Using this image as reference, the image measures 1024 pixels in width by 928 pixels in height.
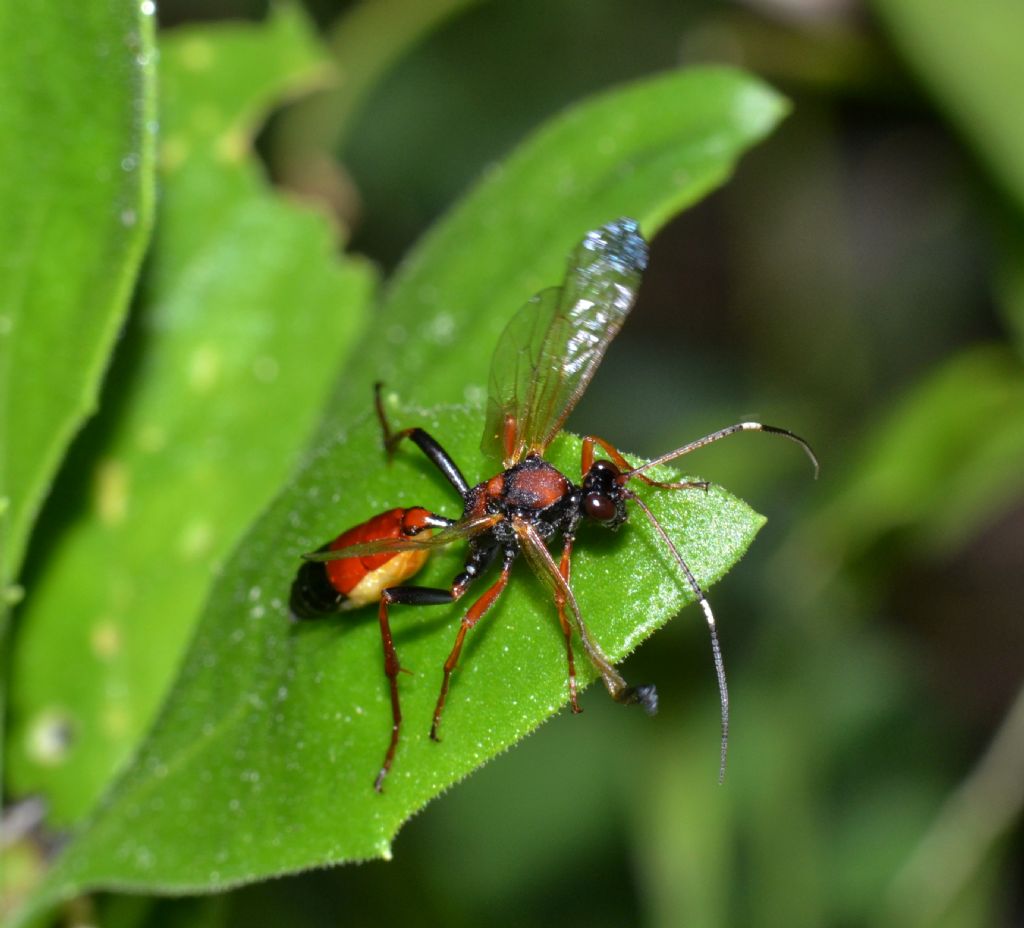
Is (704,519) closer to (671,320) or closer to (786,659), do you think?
(786,659)

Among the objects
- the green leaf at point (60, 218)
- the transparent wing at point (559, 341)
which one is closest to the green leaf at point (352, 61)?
the transparent wing at point (559, 341)

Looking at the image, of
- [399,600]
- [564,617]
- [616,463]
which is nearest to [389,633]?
[399,600]

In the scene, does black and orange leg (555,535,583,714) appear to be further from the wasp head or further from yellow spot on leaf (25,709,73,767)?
yellow spot on leaf (25,709,73,767)

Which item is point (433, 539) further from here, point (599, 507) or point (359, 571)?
point (599, 507)

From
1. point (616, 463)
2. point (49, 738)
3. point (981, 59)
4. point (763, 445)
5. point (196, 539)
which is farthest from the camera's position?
point (763, 445)

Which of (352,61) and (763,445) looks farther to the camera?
(352,61)

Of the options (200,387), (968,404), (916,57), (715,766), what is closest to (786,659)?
(715,766)

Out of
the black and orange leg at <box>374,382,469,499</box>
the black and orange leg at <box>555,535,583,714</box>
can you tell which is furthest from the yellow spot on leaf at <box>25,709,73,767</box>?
the black and orange leg at <box>555,535,583,714</box>
